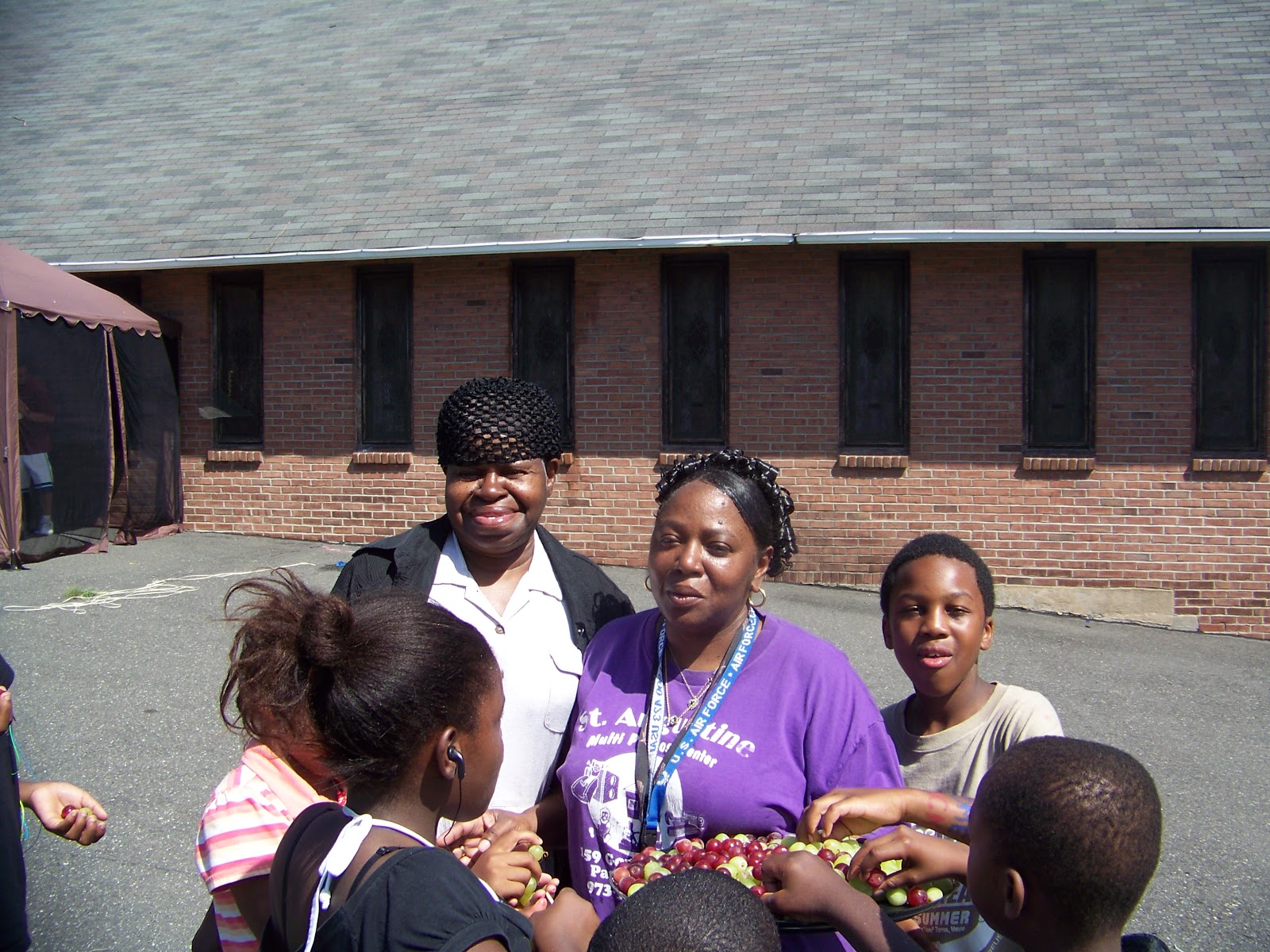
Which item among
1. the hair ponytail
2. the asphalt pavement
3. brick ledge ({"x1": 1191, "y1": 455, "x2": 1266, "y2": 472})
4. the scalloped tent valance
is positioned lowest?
the asphalt pavement

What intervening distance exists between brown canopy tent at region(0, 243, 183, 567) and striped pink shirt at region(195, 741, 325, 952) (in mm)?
8637

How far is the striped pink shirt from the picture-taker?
183cm

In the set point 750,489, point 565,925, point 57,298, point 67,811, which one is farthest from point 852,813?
point 57,298

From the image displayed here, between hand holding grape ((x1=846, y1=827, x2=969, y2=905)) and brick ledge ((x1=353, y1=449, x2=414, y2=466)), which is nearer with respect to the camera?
hand holding grape ((x1=846, y1=827, x2=969, y2=905))

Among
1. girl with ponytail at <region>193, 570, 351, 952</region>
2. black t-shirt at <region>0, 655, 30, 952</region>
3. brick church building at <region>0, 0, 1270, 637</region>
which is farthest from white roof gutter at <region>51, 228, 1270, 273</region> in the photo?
girl with ponytail at <region>193, 570, 351, 952</region>

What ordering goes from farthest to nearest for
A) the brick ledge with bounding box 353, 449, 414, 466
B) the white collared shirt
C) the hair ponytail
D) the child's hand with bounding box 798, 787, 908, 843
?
the brick ledge with bounding box 353, 449, 414, 466 < the white collared shirt < the child's hand with bounding box 798, 787, 908, 843 < the hair ponytail

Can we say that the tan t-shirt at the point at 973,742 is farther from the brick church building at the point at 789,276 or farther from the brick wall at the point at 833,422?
the brick wall at the point at 833,422

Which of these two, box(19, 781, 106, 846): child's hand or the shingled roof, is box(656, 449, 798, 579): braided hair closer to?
box(19, 781, 106, 846): child's hand

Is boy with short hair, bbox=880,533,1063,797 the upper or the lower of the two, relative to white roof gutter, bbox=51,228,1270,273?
lower

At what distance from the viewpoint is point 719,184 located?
983cm

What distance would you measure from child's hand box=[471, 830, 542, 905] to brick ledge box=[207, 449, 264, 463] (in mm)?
9690

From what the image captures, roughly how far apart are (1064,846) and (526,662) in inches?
51.9

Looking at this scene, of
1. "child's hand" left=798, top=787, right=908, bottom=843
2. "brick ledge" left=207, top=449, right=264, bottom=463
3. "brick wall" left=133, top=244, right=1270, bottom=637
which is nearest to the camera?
"child's hand" left=798, top=787, right=908, bottom=843

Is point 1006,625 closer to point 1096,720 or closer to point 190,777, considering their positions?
point 1096,720
